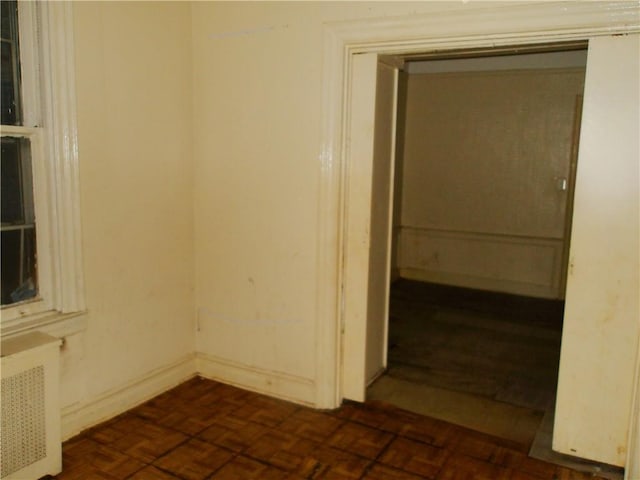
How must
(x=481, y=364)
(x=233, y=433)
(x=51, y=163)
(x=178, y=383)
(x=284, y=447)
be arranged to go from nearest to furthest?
(x=51, y=163) < (x=284, y=447) < (x=233, y=433) < (x=178, y=383) < (x=481, y=364)

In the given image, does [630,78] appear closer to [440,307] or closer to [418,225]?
[440,307]

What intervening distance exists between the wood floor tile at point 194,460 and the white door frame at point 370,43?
666 millimetres

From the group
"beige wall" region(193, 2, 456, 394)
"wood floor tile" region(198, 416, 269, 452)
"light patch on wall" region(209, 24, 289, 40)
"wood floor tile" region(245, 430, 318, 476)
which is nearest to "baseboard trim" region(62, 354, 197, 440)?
"beige wall" region(193, 2, 456, 394)

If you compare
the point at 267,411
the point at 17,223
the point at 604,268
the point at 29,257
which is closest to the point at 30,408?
the point at 29,257

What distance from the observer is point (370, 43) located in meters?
2.59

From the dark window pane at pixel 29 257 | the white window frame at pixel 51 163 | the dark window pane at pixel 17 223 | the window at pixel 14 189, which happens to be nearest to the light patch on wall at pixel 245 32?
the white window frame at pixel 51 163

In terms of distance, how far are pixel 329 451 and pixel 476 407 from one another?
946mm

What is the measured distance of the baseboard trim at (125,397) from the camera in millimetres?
2561

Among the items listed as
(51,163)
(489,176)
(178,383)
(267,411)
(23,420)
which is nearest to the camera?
(23,420)

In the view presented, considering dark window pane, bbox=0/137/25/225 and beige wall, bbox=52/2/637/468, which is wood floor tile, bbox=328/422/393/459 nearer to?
beige wall, bbox=52/2/637/468

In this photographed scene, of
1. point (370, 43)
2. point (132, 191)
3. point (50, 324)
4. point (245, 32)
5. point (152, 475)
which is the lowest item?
point (152, 475)

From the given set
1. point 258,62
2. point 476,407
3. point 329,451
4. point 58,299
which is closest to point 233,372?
point 329,451

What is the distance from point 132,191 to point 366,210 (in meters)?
1.18

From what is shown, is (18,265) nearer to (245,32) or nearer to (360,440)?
(245,32)
